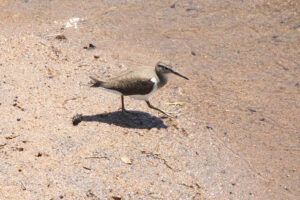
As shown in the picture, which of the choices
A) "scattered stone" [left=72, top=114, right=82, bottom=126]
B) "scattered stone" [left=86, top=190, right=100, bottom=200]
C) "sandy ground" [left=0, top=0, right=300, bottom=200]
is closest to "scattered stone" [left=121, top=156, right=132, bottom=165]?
"sandy ground" [left=0, top=0, right=300, bottom=200]

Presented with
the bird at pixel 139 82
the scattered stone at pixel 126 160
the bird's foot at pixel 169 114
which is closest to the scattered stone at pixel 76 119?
the bird at pixel 139 82

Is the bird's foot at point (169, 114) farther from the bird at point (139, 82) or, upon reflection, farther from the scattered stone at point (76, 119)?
the scattered stone at point (76, 119)

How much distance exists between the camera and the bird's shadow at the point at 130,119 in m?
5.66

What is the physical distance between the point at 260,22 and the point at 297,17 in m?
0.91

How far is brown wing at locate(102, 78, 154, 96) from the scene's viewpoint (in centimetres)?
546

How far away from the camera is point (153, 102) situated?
21.5 feet

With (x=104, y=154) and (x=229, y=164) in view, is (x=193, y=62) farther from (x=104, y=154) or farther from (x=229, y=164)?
(x=104, y=154)

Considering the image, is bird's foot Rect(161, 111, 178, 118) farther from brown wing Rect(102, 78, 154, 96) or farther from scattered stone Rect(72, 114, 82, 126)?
scattered stone Rect(72, 114, 82, 126)

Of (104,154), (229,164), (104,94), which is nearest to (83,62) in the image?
(104,94)

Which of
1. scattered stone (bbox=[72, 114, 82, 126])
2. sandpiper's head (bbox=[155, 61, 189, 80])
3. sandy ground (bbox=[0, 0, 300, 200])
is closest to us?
sandy ground (bbox=[0, 0, 300, 200])

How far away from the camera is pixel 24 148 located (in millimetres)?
4609

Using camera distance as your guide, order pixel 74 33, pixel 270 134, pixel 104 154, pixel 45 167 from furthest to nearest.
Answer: pixel 74 33 < pixel 270 134 < pixel 104 154 < pixel 45 167

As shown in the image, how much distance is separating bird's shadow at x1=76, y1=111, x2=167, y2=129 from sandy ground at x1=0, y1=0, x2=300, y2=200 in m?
0.03

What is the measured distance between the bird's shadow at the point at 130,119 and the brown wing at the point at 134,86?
0.50 m
